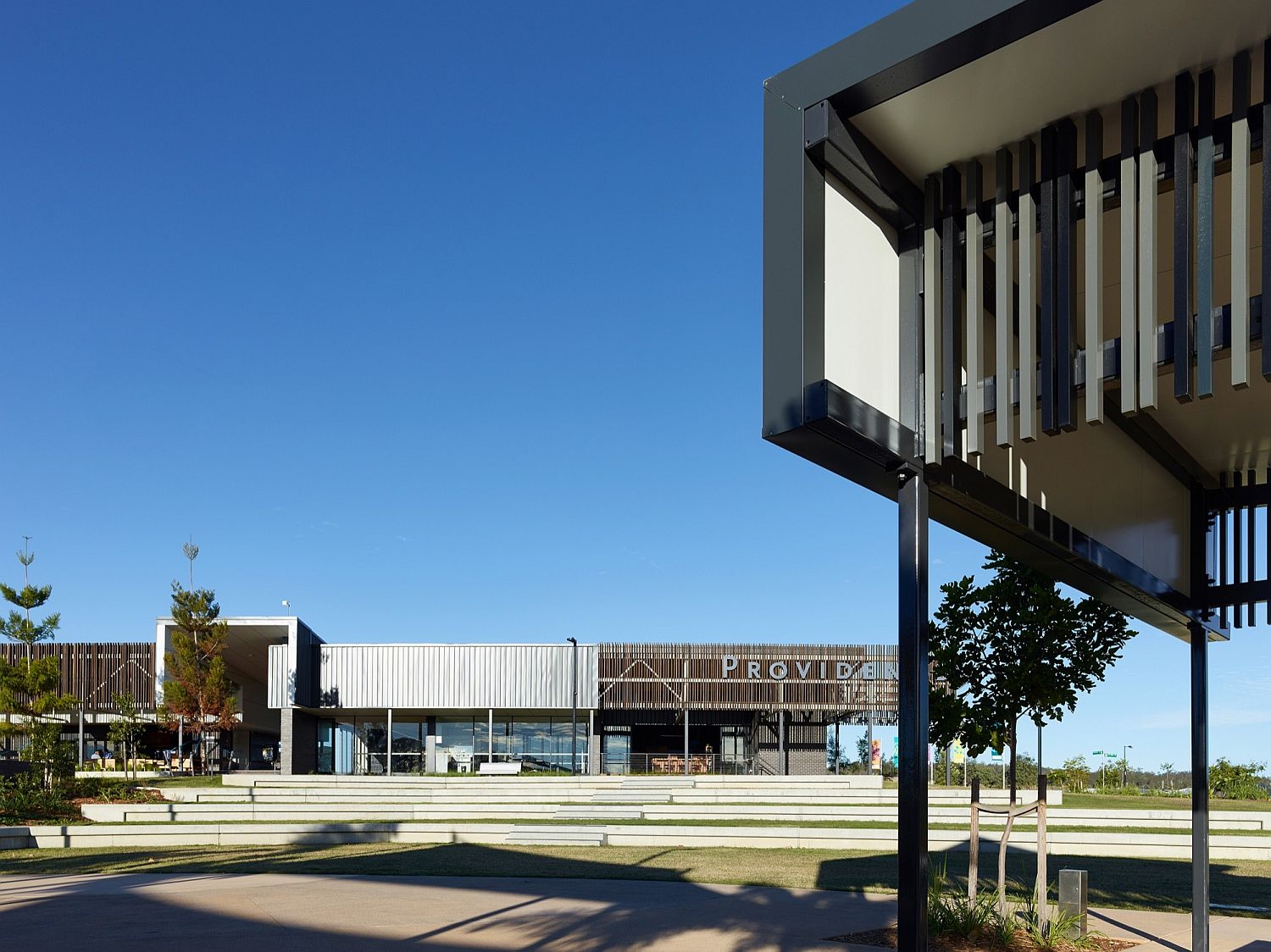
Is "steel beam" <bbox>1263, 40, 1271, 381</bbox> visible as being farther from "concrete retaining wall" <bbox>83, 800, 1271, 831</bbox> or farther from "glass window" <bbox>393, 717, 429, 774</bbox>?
"glass window" <bbox>393, 717, 429, 774</bbox>

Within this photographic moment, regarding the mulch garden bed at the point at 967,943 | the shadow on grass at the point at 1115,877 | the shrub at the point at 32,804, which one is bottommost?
the shrub at the point at 32,804

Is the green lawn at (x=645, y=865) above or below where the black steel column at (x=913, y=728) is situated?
below

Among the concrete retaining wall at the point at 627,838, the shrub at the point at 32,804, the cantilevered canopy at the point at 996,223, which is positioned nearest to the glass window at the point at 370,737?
the shrub at the point at 32,804

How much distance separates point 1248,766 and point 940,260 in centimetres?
3670

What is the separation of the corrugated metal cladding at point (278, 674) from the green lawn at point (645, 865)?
2133 cm

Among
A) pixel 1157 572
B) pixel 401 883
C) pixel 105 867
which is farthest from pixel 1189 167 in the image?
pixel 105 867

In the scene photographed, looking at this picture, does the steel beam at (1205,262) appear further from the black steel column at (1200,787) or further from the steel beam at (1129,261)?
the black steel column at (1200,787)

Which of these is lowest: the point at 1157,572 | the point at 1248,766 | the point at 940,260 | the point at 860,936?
the point at 1248,766

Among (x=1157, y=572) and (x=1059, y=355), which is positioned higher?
(x=1059, y=355)

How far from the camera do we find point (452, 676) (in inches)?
1724

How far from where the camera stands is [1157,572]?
9930 mm

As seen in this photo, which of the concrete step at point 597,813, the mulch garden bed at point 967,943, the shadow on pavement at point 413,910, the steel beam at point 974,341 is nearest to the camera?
the steel beam at point 974,341

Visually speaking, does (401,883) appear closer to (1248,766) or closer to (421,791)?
(421,791)

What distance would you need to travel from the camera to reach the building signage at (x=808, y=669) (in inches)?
1681
